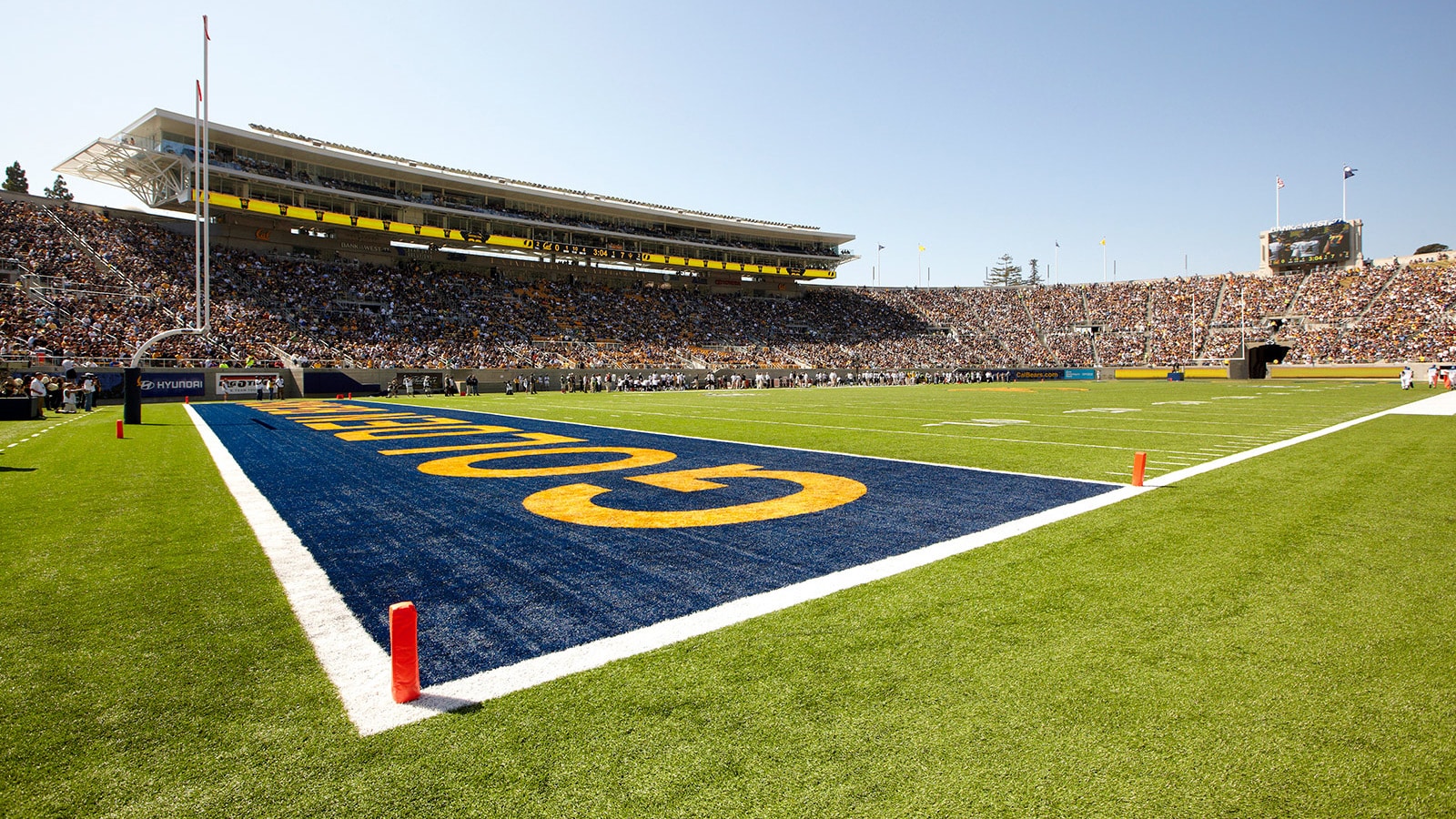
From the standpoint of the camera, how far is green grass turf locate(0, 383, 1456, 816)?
2.07 metres

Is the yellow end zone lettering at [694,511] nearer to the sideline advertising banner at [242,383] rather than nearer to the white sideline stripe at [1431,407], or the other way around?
the white sideline stripe at [1431,407]

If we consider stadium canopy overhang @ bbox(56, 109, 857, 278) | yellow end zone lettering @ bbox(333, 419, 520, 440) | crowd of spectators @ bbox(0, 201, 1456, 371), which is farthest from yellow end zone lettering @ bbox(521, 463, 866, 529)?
stadium canopy overhang @ bbox(56, 109, 857, 278)

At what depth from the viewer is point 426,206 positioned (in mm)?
46531

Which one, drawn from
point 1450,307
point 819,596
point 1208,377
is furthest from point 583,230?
point 1450,307

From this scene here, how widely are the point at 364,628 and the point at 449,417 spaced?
1522 cm

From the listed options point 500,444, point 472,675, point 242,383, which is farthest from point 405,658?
point 242,383

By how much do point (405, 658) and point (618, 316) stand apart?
165ft

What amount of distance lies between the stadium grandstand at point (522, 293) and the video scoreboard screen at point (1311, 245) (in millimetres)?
1220

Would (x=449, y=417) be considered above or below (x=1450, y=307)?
below

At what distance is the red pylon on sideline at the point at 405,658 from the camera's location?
8.55 feet

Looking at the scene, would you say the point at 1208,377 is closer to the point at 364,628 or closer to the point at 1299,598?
the point at 1299,598

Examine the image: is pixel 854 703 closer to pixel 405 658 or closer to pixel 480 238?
pixel 405 658

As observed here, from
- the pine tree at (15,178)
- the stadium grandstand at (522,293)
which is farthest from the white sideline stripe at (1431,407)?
the pine tree at (15,178)

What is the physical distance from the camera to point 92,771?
2.14m
